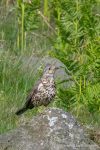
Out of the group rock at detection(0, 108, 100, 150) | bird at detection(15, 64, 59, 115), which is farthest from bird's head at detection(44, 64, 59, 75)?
rock at detection(0, 108, 100, 150)

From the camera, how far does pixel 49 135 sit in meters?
7.14

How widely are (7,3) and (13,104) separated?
6.25 meters

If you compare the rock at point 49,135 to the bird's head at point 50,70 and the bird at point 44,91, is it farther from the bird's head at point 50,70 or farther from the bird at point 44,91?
the bird's head at point 50,70

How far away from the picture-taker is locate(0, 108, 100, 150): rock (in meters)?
7.09

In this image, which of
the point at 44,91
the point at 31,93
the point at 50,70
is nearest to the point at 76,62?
the point at 50,70

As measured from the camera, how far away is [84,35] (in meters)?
9.41

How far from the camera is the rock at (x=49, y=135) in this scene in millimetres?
7090

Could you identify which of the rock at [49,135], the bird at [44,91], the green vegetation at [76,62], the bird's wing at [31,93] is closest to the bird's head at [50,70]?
the bird at [44,91]

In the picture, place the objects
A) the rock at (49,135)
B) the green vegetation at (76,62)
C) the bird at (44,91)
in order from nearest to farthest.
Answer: the rock at (49,135), the bird at (44,91), the green vegetation at (76,62)

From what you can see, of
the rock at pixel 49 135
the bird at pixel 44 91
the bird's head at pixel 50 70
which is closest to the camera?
the rock at pixel 49 135

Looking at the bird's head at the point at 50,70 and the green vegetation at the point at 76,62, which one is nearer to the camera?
the bird's head at the point at 50,70

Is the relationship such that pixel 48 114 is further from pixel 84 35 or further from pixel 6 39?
pixel 6 39

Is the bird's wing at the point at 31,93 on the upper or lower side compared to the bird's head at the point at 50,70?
lower

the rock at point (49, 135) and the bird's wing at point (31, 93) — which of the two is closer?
the rock at point (49, 135)
